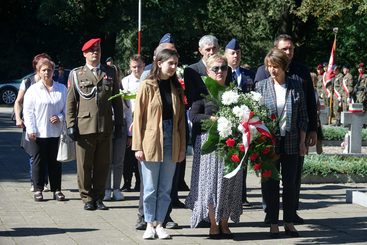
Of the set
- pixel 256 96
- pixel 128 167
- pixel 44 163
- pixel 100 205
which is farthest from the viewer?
pixel 128 167

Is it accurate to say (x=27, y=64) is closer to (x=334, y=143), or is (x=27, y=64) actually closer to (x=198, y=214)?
(x=334, y=143)

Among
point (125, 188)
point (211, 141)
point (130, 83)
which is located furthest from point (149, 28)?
point (211, 141)

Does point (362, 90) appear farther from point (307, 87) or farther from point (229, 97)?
point (229, 97)

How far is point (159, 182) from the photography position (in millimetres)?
9125

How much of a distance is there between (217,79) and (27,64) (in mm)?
35860

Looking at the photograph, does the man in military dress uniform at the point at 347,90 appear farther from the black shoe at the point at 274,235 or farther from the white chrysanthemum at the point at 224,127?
the white chrysanthemum at the point at 224,127

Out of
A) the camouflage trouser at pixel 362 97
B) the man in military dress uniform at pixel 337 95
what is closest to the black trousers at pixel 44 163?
the man in military dress uniform at pixel 337 95

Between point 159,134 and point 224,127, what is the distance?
0.72 meters

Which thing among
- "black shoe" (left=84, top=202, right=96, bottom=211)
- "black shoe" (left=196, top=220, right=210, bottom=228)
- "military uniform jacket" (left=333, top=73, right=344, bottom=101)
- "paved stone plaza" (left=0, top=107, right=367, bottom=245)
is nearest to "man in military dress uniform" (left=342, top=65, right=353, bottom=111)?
"military uniform jacket" (left=333, top=73, right=344, bottom=101)

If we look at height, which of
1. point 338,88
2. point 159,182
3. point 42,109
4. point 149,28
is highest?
point 149,28

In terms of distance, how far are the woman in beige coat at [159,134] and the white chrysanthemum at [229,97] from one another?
61cm

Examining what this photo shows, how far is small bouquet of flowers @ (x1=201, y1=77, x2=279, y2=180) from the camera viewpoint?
861 cm

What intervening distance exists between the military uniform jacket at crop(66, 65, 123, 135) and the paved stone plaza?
1.10 m

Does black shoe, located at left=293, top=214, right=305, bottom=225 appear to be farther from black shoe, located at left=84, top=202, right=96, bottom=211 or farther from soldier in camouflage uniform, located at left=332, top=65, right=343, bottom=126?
soldier in camouflage uniform, located at left=332, top=65, right=343, bottom=126
